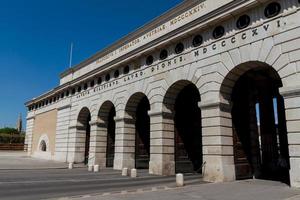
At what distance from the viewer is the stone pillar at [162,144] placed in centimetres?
1978

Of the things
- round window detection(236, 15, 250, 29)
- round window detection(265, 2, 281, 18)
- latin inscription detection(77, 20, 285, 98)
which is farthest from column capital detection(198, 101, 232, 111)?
round window detection(265, 2, 281, 18)

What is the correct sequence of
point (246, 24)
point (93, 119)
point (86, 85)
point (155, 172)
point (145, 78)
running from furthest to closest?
point (86, 85)
point (93, 119)
point (145, 78)
point (155, 172)
point (246, 24)

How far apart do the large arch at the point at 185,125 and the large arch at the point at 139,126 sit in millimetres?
3572

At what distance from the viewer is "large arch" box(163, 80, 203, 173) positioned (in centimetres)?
2061

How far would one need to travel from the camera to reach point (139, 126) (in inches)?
1004

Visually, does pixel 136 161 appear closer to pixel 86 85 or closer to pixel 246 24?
pixel 86 85

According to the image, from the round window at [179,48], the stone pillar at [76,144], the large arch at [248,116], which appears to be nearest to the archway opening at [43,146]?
the stone pillar at [76,144]

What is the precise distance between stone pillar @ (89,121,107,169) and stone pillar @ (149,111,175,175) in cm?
848

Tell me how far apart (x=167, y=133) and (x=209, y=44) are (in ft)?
21.9

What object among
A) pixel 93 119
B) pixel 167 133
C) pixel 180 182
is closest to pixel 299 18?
pixel 180 182

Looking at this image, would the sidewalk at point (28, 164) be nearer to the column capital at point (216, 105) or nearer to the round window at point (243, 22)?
the column capital at point (216, 105)

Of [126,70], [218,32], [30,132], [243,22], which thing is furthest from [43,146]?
[243,22]

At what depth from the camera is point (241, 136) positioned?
17922mm

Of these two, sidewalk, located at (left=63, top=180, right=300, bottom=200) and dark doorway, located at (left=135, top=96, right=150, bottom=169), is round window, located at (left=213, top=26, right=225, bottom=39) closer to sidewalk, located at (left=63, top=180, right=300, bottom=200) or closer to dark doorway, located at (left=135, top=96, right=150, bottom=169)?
sidewalk, located at (left=63, top=180, right=300, bottom=200)
